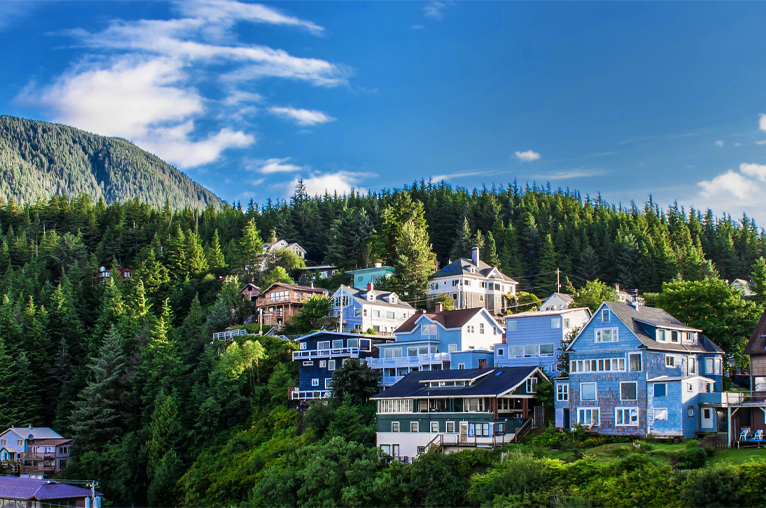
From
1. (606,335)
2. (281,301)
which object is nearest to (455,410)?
(606,335)

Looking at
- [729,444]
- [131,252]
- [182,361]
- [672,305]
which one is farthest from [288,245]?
[729,444]

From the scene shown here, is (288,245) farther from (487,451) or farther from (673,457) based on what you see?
(673,457)

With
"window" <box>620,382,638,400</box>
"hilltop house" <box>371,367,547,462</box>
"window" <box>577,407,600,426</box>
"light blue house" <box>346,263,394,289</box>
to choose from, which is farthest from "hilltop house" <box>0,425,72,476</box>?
"window" <box>620,382,638,400</box>

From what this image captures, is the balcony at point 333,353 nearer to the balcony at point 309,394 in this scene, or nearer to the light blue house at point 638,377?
the balcony at point 309,394

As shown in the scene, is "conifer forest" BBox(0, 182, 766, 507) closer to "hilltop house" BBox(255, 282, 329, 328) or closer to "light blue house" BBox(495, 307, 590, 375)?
"hilltop house" BBox(255, 282, 329, 328)

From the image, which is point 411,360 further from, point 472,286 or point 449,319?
point 472,286
